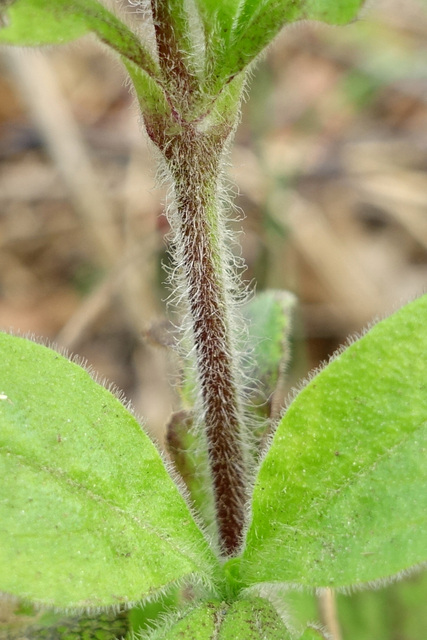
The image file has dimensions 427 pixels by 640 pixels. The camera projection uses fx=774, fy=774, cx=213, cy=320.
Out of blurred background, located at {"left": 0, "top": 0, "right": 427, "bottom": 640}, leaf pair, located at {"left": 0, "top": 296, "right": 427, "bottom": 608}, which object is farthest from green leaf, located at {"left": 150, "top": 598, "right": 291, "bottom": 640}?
blurred background, located at {"left": 0, "top": 0, "right": 427, "bottom": 640}

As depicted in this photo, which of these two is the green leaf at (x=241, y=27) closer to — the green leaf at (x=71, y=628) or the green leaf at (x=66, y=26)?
the green leaf at (x=66, y=26)

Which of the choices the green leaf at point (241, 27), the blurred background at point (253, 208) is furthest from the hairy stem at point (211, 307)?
the blurred background at point (253, 208)

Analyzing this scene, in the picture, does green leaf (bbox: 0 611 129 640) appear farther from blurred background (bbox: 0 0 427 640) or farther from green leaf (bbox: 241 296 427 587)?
blurred background (bbox: 0 0 427 640)

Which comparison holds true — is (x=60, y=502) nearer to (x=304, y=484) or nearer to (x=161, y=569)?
(x=161, y=569)

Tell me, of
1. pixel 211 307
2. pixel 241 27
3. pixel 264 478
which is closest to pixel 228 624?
pixel 264 478

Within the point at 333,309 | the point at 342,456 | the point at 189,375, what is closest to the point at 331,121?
the point at 333,309

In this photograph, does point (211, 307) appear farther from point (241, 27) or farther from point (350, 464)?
point (241, 27)
